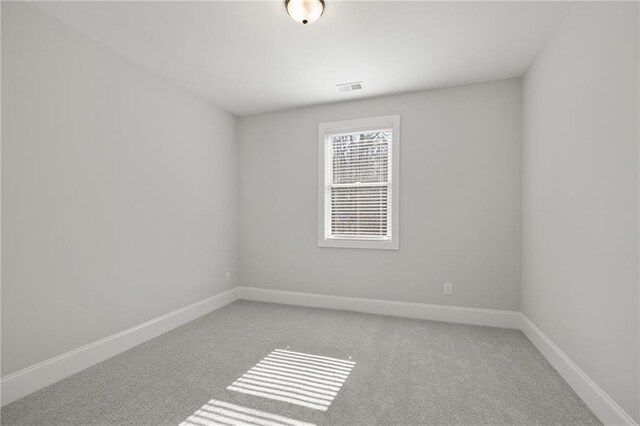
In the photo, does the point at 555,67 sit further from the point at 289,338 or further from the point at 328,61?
the point at 289,338

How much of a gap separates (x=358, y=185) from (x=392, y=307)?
153 centimetres

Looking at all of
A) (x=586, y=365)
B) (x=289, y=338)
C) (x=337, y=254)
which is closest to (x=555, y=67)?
(x=586, y=365)

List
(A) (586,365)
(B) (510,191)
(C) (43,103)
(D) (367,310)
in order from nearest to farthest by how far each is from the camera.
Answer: (A) (586,365) < (C) (43,103) < (B) (510,191) < (D) (367,310)

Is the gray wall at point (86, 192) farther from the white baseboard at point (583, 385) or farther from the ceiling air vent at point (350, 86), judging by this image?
the white baseboard at point (583, 385)

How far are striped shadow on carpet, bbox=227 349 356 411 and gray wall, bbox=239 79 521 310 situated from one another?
1.43 m

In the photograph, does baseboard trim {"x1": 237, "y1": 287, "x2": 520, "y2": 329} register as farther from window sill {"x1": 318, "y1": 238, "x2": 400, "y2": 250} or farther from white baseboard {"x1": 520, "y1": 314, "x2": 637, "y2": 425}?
window sill {"x1": 318, "y1": 238, "x2": 400, "y2": 250}

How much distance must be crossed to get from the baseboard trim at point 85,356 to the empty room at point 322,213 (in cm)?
2

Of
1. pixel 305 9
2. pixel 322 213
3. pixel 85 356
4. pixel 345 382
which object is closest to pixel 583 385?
pixel 345 382

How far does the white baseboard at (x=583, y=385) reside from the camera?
162 cm

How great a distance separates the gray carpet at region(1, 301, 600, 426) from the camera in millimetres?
1803

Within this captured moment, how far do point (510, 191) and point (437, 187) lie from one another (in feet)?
2.38

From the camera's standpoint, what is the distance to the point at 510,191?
3236mm

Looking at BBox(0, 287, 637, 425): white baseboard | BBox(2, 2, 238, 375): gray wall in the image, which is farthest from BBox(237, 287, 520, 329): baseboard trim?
BBox(2, 2, 238, 375): gray wall

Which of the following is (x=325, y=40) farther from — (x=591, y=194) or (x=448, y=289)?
(x=448, y=289)
